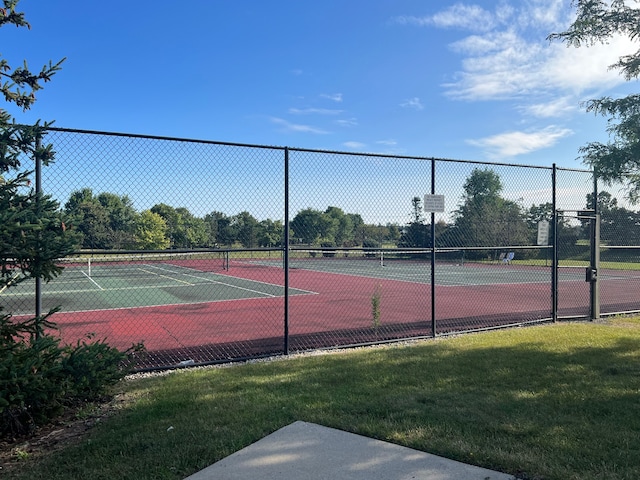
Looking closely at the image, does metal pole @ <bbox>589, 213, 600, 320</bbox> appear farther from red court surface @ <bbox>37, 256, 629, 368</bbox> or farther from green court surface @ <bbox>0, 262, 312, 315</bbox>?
green court surface @ <bbox>0, 262, 312, 315</bbox>

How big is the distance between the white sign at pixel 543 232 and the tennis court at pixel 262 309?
1.73m

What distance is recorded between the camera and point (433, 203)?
312 inches

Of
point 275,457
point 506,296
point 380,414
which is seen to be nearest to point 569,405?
point 380,414

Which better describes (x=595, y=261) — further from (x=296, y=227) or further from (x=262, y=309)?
(x=262, y=309)

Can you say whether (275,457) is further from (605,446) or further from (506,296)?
(506,296)

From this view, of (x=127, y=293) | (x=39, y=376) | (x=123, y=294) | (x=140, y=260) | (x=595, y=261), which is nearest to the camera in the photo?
(x=39, y=376)

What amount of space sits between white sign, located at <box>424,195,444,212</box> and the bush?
5.58m

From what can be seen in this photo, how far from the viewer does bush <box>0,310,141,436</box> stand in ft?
11.5

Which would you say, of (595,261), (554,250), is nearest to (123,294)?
(554,250)

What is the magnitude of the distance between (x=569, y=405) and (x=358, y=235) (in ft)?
16.0

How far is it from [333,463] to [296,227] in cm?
463

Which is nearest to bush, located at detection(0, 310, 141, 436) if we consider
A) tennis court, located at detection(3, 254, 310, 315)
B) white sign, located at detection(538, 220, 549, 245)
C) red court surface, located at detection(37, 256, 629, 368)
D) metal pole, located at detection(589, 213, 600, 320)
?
red court surface, located at detection(37, 256, 629, 368)

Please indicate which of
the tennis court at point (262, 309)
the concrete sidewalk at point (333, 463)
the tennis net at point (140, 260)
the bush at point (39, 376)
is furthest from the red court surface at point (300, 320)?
the concrete sidewalk at point (333, 463)

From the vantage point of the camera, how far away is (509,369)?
566cm
